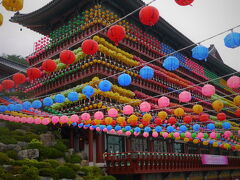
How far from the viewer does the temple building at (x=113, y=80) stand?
65.0 ft

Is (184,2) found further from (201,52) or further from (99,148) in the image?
(99,148)

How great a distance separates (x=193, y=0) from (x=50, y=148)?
14656 mm

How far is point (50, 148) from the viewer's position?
17.7 m

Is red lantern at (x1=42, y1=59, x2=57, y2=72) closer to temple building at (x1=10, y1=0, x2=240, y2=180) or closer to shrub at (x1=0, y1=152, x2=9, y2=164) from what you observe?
temple building at (x1=10, y1=0, x2=240, y2=180)

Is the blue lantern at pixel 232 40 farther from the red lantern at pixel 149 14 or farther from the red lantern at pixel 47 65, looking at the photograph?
the red lantern at pixel 47 65

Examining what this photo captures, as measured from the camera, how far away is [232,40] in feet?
24.1

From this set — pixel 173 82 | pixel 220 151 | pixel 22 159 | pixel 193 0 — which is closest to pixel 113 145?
pixel 22 159

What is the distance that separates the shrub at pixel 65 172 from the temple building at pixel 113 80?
3.28m

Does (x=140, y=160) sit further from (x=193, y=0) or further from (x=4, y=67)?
(x=4, y=67)

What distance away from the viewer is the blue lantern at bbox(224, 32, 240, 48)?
7.25 m

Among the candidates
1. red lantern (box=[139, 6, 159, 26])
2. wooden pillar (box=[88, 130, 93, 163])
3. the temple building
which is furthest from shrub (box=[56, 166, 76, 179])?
red lantern (box=[139, 6, 159, 26])

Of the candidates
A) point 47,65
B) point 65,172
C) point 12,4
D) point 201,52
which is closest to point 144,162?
point 65,172

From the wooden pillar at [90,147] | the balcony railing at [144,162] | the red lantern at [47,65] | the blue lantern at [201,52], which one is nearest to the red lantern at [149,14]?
Result: the blue lantern at [201,52]

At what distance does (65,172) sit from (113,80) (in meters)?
9.63
